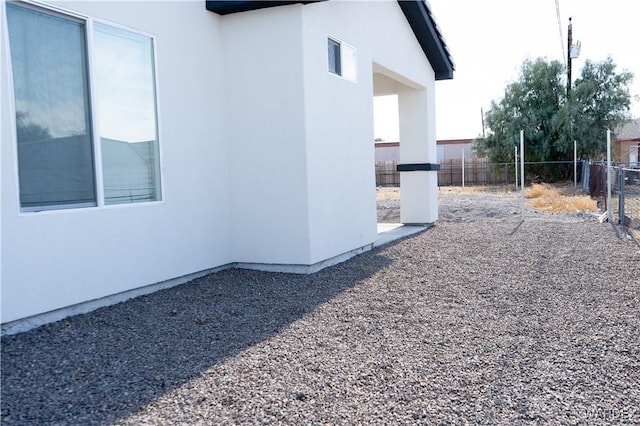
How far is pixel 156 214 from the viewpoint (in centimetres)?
657

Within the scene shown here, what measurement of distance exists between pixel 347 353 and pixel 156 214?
3.04m

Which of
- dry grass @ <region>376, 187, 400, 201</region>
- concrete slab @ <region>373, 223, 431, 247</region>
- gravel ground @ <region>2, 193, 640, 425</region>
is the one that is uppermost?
dry grass @ <region>376, 187, 400, 201</region>

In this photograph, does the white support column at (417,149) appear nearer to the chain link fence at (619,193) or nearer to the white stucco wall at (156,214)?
the chain link fence at (619,193)

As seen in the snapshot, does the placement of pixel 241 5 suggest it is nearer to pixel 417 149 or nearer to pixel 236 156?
pixel 236 156

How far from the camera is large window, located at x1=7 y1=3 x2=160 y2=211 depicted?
514 centimetres

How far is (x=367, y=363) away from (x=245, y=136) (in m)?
4.24

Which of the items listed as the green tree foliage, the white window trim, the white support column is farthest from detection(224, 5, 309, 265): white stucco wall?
the green tree foliage

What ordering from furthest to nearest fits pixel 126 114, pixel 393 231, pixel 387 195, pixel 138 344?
pixel 387 195, pixel 393 231, pixel 126 114, pixel 138 344

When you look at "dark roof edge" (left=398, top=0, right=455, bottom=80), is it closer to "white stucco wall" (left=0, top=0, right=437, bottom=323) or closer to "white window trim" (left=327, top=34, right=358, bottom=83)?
"white stucco wall" (left=0, top=0, right=437, bottom=323)

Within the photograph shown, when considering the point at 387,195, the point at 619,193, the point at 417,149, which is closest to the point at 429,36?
the point at 417,149

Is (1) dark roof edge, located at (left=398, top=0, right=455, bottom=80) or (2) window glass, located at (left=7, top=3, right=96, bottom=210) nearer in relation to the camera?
(2) window glass, located at (left=7, top=3, right=96, bottom=210)

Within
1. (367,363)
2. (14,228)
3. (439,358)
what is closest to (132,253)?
(14,228)

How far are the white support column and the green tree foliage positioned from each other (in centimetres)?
1933

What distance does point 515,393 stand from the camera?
12.6 feet
